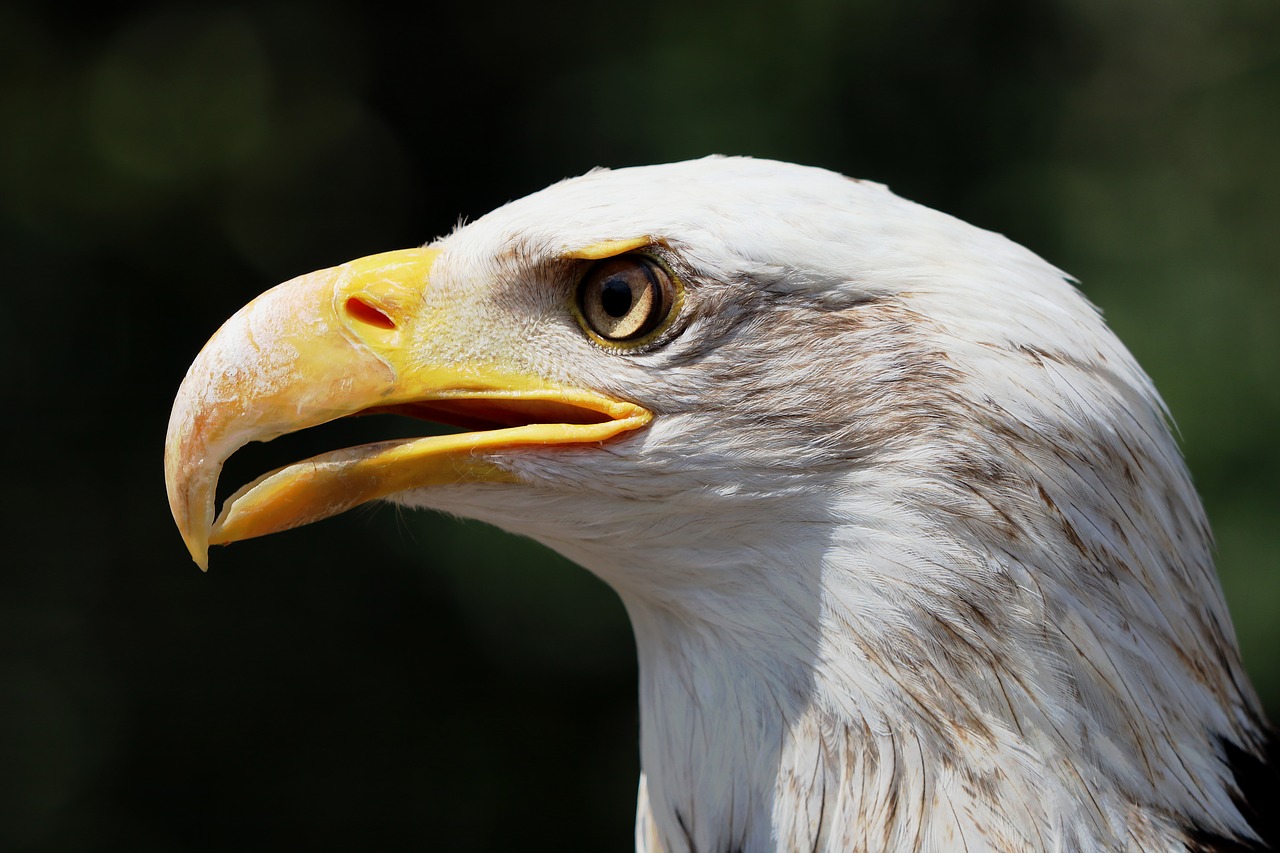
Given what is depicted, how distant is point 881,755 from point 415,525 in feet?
11.6

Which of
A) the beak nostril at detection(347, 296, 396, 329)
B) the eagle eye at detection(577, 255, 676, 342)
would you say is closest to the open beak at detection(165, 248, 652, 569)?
the beak nostril at detection(347, 296, 396, 329)

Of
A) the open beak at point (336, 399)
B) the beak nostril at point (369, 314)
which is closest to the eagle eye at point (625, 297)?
the open beak at point (336, 399)

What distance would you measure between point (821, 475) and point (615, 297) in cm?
40

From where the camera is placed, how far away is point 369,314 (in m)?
1.74

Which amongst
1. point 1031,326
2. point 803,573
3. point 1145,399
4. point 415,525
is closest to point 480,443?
point 803,573

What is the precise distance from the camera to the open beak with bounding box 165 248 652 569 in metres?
1.66

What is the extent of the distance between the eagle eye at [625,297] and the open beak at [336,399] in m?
0.11

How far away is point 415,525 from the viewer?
16.1 feet

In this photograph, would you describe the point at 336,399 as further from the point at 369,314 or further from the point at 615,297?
the point at 615,297

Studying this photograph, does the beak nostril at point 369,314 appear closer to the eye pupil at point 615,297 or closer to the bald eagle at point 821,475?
the bald eagle at point 821,475

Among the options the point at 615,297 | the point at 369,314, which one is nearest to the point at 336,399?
the point at 369,314

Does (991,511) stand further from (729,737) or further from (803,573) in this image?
(729,737)

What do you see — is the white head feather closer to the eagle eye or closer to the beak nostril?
the eagle eye

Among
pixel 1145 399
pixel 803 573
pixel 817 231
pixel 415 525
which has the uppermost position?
pixel 817 231
